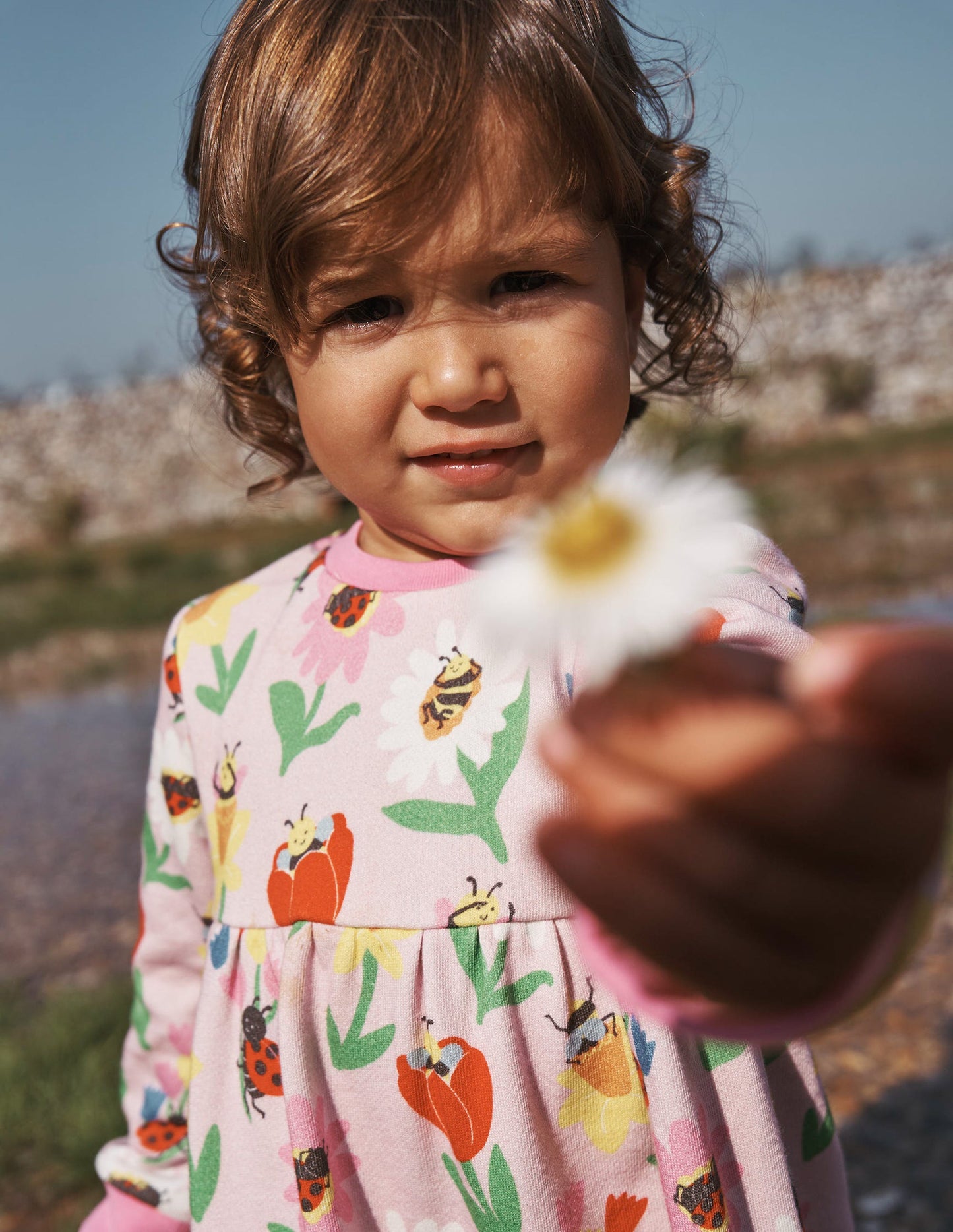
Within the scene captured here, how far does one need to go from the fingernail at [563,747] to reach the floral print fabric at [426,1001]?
1.95 ft

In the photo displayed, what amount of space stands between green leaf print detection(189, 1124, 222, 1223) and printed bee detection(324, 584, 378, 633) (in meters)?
0.68

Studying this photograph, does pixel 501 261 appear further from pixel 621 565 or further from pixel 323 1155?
pixel 323 1155

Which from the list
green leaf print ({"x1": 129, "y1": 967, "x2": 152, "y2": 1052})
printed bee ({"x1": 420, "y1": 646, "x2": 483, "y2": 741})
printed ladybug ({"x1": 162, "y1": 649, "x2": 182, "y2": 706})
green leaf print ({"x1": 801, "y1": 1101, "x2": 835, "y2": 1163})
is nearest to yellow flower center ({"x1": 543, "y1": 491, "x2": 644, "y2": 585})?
printed bee ({"x1": 420, "y1": 646, "x2": 483, "y2": 741})

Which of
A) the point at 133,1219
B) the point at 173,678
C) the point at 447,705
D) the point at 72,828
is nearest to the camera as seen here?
the point at 447,705

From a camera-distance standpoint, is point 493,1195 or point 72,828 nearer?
point 493,1195

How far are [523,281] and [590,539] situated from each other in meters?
0.78

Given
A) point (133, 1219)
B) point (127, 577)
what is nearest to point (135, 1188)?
point (133, 1219)

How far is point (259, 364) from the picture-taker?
171 centimetres

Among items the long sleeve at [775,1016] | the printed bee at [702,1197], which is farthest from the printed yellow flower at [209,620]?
the long sleeve at [775,1016]

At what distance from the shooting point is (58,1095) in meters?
2.62

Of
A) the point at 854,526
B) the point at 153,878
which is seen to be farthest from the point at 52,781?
the point at 854,526

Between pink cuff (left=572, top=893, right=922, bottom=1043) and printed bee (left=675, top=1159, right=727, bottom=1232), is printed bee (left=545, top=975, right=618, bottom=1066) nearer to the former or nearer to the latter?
printed bee (left=675, top=1159, right=727, bottom=1232)

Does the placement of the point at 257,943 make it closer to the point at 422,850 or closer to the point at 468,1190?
the point at 422,850

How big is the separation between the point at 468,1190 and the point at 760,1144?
32 cm
